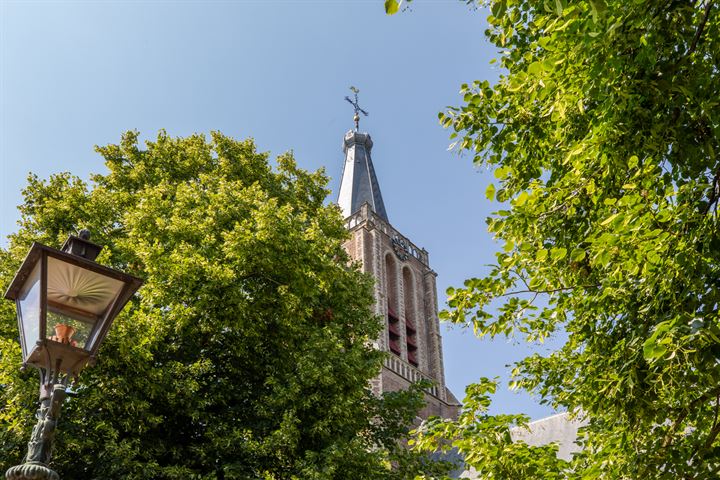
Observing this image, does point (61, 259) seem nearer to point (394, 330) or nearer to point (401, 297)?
point (394, 330)

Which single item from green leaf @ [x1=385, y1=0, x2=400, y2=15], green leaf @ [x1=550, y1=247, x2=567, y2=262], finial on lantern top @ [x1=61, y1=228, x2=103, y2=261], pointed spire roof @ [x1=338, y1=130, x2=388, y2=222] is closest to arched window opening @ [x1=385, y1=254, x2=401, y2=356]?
pointed spire roof @ [x1=338, y1=130, x2=388, y2=222]

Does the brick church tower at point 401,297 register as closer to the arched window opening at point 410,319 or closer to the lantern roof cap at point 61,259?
the arched window opening at point 410,319

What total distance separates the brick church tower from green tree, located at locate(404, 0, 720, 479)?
85.2ft

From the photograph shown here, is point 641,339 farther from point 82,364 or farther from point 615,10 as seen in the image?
point 82,364

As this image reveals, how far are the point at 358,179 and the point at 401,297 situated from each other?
1044 cm

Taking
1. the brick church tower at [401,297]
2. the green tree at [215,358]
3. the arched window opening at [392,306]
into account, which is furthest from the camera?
the arched window opening at [392,306]

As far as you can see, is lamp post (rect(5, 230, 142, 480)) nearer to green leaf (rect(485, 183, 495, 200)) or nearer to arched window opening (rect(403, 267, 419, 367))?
green leaf (rect(485, 183, 495, 200))

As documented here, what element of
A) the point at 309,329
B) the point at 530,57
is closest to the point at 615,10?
the point at 530,57

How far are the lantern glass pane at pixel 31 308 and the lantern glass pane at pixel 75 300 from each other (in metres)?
0.07

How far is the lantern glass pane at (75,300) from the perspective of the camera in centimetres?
395

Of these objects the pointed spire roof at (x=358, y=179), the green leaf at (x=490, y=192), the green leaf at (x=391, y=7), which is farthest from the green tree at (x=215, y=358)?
the pointed spire roof at (x=358, y=179)

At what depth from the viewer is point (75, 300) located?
4012 millimetres

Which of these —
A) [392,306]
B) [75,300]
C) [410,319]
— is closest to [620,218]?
[75,300]

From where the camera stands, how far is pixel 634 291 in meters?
5.04
